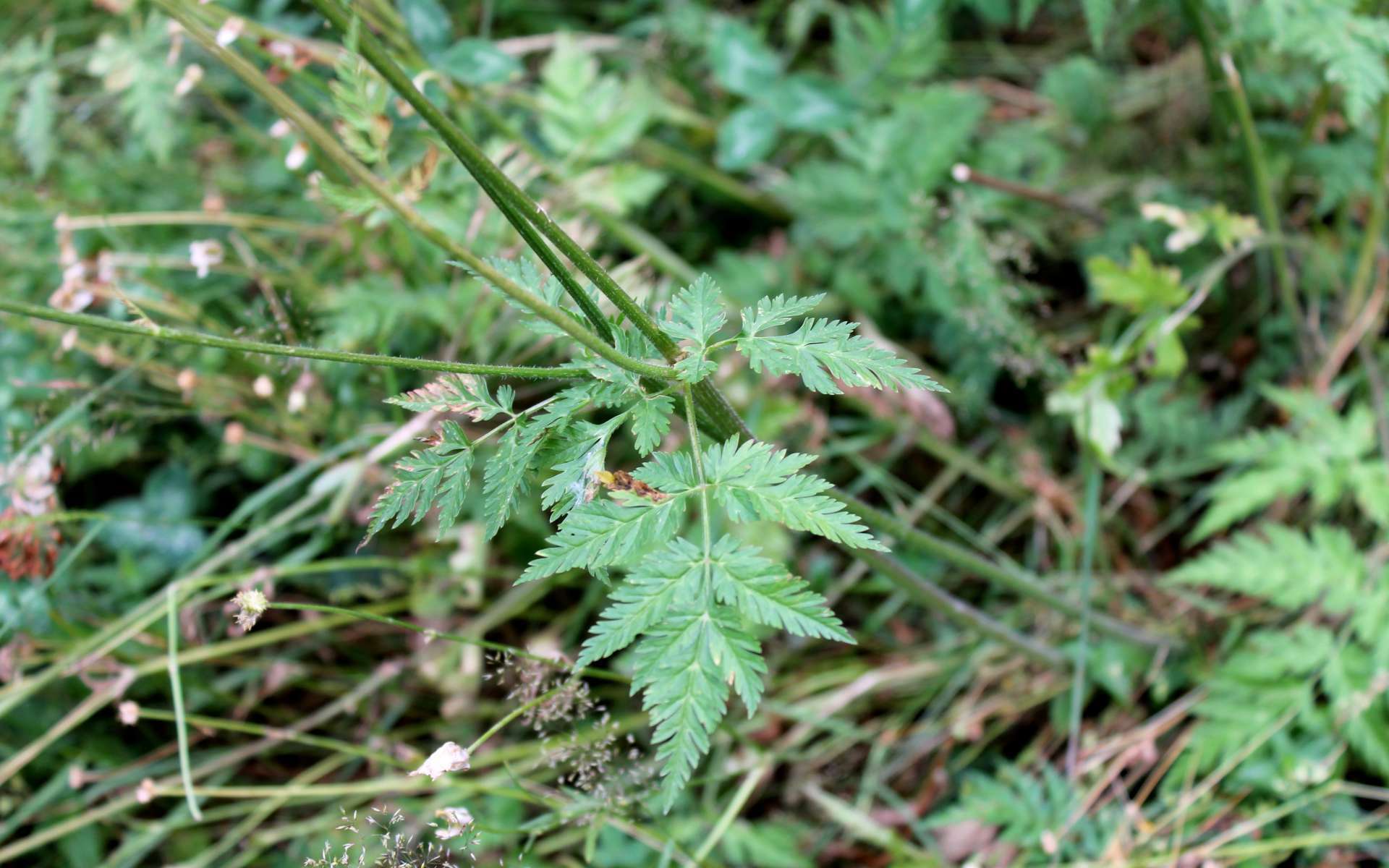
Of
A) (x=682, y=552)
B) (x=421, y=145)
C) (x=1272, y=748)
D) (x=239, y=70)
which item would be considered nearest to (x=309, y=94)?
(x=421, y=145)

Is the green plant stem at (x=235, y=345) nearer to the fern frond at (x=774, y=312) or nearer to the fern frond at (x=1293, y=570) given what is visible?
the fern frond at (x=774, y=312)

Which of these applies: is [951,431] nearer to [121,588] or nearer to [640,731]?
[640,731]

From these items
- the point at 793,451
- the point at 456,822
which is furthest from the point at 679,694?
the point at 793,451

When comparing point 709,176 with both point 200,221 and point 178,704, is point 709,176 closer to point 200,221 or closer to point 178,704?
point 200,221

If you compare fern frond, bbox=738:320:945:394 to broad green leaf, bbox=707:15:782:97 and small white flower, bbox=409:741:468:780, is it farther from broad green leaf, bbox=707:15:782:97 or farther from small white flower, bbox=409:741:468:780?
broad green leaf, bbox=707:15:782:97

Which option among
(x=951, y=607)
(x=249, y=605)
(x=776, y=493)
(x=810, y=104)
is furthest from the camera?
(x=810, y=104)
